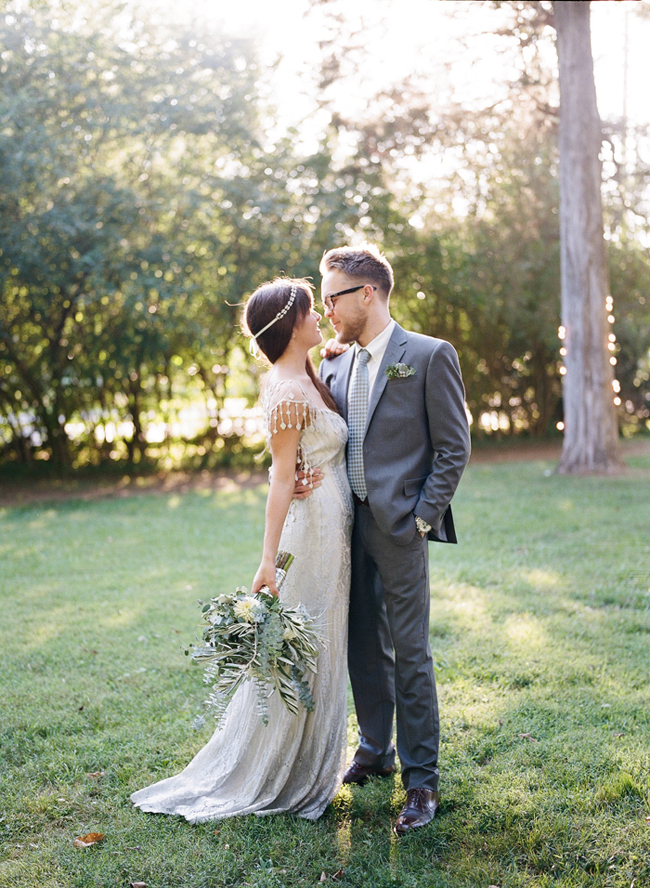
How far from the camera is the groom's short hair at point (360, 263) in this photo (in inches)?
117

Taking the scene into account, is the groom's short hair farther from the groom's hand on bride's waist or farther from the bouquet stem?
the bouquet stem

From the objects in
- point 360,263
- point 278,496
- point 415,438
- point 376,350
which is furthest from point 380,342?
point 278,496

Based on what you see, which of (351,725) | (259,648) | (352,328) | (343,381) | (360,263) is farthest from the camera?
(351,725)

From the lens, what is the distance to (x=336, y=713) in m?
3.06

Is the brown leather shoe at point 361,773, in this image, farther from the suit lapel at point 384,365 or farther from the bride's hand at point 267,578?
the suit lapel at point 384,365

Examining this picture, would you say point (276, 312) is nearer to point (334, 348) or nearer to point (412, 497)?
point (334, 348)

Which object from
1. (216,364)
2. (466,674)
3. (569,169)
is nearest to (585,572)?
(466,674)

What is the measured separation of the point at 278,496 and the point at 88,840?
1.44 m

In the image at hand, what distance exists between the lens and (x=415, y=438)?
9.73 feet

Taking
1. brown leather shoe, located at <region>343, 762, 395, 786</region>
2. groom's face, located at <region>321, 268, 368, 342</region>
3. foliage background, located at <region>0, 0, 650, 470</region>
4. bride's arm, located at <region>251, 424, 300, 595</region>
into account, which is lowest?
brown leather shoe, located at <region>343, 762, 395, 786</region>

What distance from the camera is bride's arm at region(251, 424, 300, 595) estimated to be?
9.48 ft

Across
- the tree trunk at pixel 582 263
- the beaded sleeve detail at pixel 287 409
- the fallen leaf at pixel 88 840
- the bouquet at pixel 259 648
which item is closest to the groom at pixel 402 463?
the beaded sleeve detail at pixel 287 409

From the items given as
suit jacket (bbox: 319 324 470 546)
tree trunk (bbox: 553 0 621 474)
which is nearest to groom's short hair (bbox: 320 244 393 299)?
suit jacket (bbox: 319 324 470 546)

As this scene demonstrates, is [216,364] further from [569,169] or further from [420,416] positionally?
[420,416]
